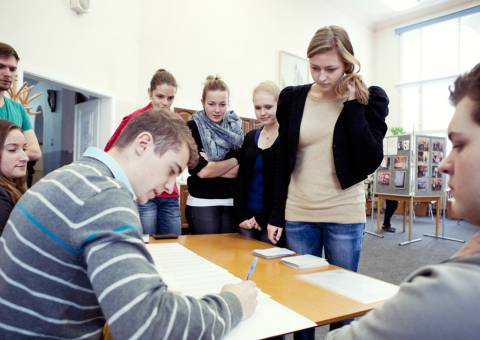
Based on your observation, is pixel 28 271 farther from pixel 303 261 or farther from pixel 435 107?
pixel 435 107

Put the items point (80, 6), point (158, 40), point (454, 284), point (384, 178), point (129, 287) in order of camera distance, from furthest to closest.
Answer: point (384, 178)
point (158, 40)
point (80, 6)
point (129, 287)
point (454, 284)

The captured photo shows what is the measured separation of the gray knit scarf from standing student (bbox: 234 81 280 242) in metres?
0.14

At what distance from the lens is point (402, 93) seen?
7.72 meters

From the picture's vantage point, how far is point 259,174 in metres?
1.67

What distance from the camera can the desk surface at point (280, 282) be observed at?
83cm

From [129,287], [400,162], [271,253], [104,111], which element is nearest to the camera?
[129,287]

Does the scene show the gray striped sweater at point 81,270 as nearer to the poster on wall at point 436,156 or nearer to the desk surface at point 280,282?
the desk surface at point 280,282

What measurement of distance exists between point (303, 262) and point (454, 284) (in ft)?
2.70

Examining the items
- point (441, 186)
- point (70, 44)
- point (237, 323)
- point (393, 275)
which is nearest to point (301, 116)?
point (237, 323)

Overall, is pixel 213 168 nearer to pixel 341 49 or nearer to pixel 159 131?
pixel 341 49

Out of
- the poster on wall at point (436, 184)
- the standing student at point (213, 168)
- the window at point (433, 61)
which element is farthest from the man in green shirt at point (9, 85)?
the window at point (433, 61)

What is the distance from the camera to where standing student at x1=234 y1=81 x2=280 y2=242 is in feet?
5.38

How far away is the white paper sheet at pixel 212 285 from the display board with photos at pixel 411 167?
389 cm

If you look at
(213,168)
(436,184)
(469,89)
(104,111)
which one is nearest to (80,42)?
(104,111)
